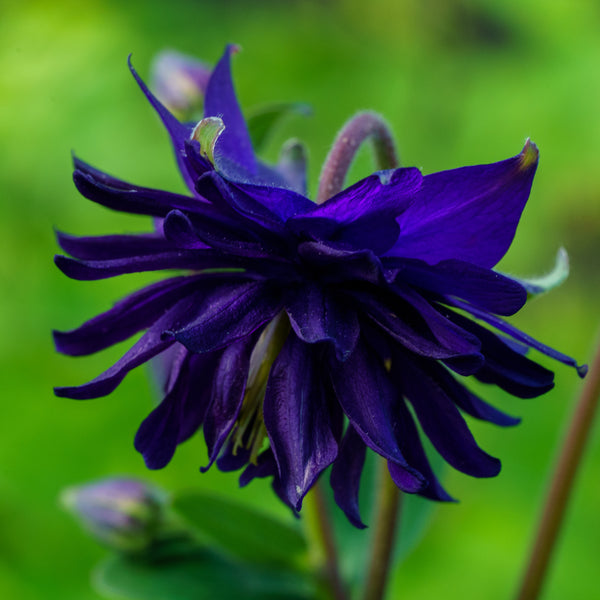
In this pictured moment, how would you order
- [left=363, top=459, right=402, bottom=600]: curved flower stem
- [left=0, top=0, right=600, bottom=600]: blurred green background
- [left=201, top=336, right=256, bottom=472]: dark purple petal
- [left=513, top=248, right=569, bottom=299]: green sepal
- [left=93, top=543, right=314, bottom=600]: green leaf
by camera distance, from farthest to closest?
[left=0, top=0, right=600, bottom=600]: blurred green background, [left=93, top=543, right=314, bottom=600]: green leaf, [left=363, top=459, right=402, bottom=600]: curved flower stem, [left=513, top=248, right=569, bottom=299]: green sepal, [left=201, top=336, right=256, bottom=472]: dark purple petal

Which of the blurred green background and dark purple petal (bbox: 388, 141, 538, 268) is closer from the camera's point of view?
dark purple petal (bbox: 388, 141, 538, 268)

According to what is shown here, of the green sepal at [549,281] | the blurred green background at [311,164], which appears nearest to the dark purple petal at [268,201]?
the green sepal at [549,281]

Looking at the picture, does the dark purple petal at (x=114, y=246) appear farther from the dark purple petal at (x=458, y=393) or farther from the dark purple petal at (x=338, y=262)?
the dark purple petal at (x=458, y=393)

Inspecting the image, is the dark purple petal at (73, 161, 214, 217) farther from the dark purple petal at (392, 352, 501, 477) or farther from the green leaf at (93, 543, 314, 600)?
the green leaf at (93, 543, 314, 600)

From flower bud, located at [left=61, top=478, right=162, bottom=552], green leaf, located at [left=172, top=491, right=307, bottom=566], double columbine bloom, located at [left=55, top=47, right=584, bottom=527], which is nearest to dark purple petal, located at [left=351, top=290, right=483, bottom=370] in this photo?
double columbine bloom, located at [left=55, top=47, right=584, bottom=527]

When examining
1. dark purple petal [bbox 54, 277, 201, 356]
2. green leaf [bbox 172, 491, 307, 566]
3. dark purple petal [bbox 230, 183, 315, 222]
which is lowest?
green leaf [bbox 172, 491, 307, 566]

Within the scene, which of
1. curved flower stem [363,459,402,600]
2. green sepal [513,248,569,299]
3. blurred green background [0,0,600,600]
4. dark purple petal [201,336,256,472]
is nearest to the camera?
dark purple petal [201,336,256,472]

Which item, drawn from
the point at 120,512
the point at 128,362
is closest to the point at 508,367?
the point at 128,362
